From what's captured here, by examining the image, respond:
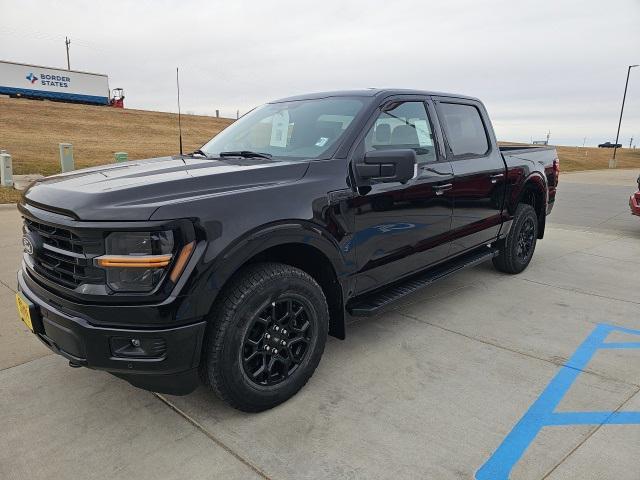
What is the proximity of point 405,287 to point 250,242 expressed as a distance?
163 cm

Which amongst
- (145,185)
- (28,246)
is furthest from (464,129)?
(28,246)

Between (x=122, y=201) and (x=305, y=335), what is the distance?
1.27 metres

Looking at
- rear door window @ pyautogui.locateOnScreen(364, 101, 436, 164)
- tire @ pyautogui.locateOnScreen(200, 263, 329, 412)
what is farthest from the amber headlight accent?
rear door window @ pyautogui.locateOnScreen(364, 101, 436, 164)

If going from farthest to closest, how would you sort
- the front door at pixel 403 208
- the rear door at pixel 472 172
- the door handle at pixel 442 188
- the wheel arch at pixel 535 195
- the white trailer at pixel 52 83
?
1. the white trailer at pixel 52 83
2. the wheel arch at pixel 535 195
3. the rear door at pixel 472 172
4. the door handle at pixel 442 188
5. the front door at pixel 403 208

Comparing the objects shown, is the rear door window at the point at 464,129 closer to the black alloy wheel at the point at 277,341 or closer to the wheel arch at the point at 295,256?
the wheel arch at the point at 295,256

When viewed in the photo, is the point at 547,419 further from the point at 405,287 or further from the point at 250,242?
the point at 250,242

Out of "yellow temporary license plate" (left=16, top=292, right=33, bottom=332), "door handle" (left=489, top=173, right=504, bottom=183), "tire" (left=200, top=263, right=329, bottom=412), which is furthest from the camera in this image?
"door handle" (left=489, top=173, right=504, bottom=183)

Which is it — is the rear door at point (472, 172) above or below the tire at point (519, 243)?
above

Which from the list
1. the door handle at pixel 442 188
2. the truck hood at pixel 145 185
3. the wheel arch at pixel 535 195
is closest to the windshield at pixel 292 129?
the truck hood at pixel 145 185

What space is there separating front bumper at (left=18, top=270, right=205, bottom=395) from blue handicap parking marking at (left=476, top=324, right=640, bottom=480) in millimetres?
1450

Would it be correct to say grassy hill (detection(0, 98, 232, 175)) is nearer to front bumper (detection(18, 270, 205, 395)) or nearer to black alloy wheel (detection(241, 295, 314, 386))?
front bumper (detection(18, 270, 205, 395))

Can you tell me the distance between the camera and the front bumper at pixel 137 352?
2.18 meters

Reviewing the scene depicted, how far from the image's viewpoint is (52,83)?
3916 centimetres

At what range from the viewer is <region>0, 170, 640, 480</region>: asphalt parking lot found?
7.42ft
